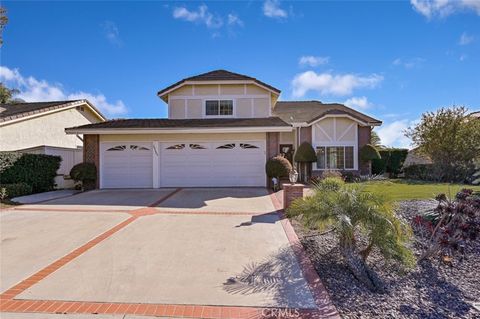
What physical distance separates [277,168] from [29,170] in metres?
11.7

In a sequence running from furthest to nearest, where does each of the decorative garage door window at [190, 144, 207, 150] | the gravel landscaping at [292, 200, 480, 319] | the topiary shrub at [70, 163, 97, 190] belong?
the decorative garage door window at [190, 144, 207, 150] → the topiary shrub at [70, 163, 97, 190] → the gravel landscaping at [292, 200, 480, 319]

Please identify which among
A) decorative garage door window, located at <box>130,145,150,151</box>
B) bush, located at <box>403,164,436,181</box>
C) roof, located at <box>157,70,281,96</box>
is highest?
roof, located at <box>157,70,281,96</box>

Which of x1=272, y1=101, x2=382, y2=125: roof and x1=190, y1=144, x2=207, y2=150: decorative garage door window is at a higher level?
x1=272, y1=101, x2=382, y2=125: roof

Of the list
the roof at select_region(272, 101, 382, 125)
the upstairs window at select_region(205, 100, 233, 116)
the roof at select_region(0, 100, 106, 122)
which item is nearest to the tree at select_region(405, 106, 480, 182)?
the roof at select_region(272, 101, 382, 125)

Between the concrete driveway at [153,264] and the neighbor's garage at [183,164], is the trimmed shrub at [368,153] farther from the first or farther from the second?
the concrete driveway at [153,264]

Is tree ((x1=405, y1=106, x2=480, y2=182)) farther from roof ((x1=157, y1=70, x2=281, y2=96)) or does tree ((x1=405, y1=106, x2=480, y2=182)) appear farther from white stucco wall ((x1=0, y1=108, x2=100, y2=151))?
white stucco wall ((x1=0, y1=108, x2=100, y2=151))

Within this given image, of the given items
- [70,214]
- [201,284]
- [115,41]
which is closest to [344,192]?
[201,284]

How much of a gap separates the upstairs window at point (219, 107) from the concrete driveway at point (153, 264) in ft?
32.0

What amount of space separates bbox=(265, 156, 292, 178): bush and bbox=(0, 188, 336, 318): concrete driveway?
16.2 ft

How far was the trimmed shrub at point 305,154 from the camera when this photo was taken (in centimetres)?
1930

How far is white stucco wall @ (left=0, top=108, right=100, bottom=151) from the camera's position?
16050 millimetres

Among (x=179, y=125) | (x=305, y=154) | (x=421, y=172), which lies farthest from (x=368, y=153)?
(x=179, y=125)

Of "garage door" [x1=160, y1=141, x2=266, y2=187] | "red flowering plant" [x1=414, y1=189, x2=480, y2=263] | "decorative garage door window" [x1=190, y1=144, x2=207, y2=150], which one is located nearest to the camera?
"red flowering plant" [x1=414, y1=189, x2=480, y2=263]

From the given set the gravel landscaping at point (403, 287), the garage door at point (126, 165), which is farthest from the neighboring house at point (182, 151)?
the gravel landscaping at point (403, 287)
